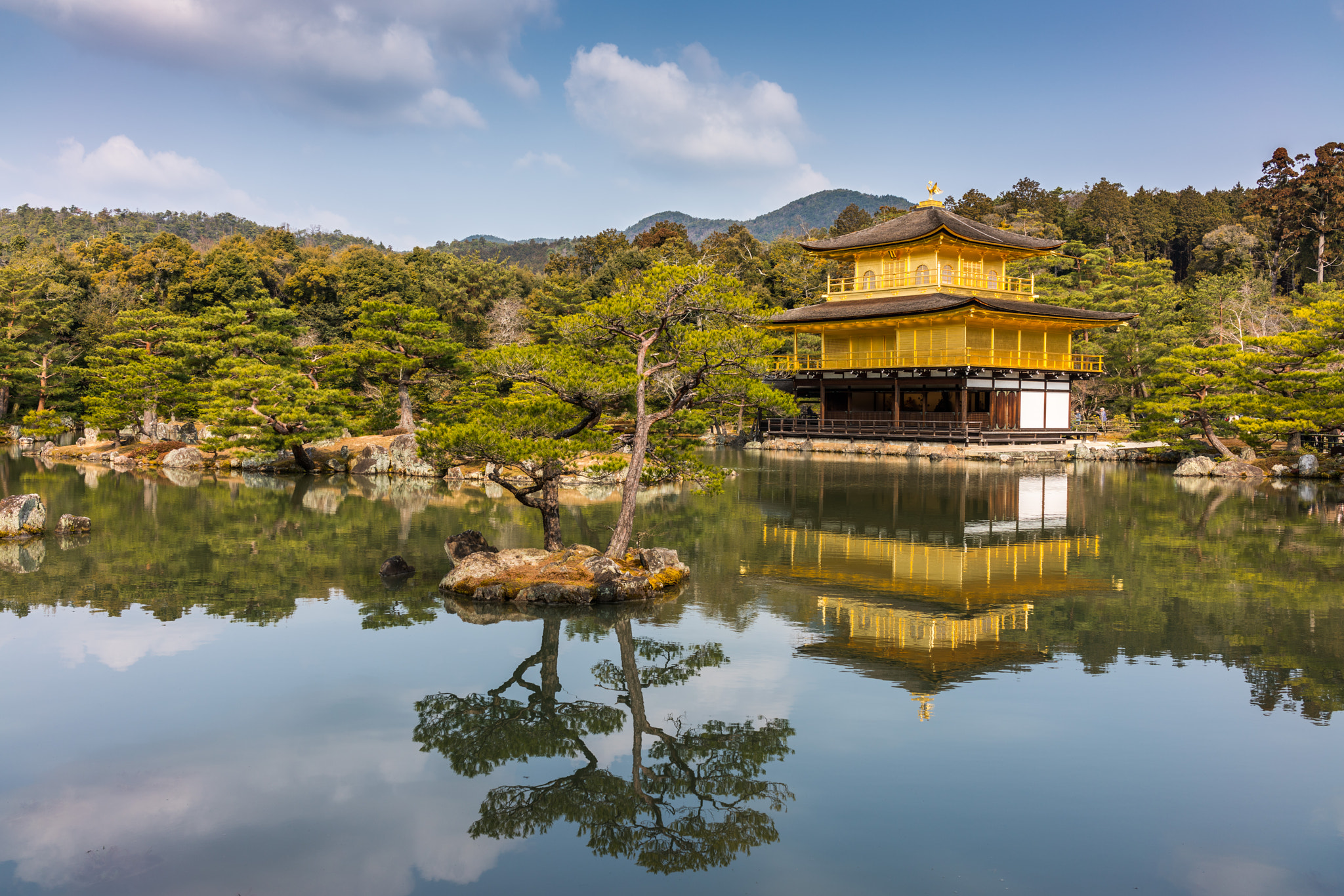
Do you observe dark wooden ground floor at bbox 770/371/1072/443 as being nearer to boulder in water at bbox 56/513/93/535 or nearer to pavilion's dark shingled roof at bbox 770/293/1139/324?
pavilion's dark shingled roof at bbox 770/293/1139/324

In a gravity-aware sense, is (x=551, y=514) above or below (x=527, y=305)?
below

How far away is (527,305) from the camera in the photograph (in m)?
52.3

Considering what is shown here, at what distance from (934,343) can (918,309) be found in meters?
2.01

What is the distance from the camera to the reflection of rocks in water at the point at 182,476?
2759 cm

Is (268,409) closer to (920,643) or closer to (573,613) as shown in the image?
(573,613)

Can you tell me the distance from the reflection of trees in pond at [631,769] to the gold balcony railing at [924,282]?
32.4m

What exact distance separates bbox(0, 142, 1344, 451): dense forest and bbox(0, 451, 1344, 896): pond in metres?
5.92

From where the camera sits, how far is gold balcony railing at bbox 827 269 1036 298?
128ft

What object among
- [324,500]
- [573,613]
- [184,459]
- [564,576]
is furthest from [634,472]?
[184,459]

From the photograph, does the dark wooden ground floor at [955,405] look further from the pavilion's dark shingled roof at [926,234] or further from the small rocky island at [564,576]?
the small rocky island at [564,576]

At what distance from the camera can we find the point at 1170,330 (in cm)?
3862

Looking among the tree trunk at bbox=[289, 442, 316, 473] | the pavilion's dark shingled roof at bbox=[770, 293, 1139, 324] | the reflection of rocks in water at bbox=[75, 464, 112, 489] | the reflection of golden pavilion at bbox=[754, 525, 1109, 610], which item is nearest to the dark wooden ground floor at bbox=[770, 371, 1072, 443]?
the pavilion's dark shingled roof at bbox=[770, 293, 1139, 324]

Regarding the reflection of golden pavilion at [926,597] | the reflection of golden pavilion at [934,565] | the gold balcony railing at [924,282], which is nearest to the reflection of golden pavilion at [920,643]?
the reflection of golden pavilion at [926,597]

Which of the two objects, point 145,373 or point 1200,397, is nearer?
point 1200,397
